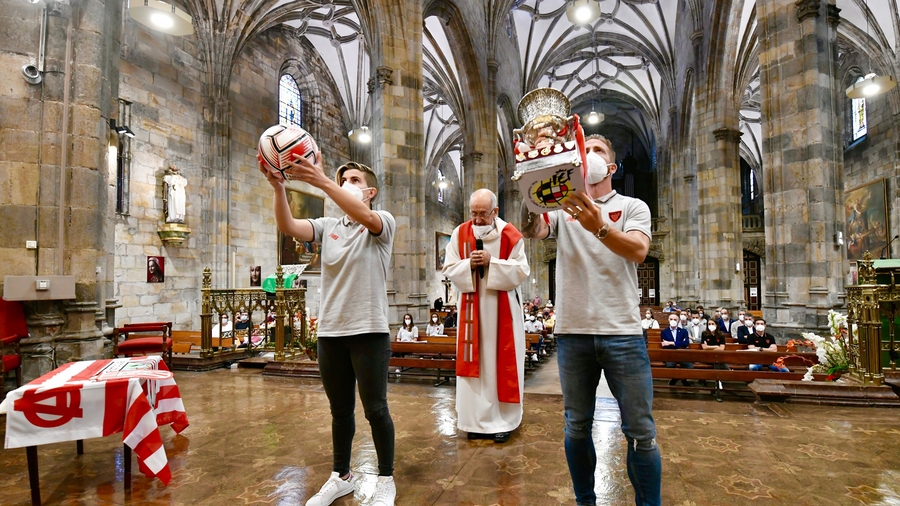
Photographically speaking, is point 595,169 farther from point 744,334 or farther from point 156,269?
point 156,269

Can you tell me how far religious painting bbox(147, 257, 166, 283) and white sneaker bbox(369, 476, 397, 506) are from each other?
12.4m

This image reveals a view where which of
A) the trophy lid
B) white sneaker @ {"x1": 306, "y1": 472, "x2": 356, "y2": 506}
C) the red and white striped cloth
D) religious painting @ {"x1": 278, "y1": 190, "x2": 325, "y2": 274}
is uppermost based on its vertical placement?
religious painting @ {"x1": 278, "y1": 190, "x2": 325, "y2": 274}

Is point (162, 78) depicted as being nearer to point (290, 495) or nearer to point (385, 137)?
point (385, 137)

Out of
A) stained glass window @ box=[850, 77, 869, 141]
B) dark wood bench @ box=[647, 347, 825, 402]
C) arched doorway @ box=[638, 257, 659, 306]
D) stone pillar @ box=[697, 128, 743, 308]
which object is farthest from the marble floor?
arched doorway @ box=[638, 257, 659, 306]

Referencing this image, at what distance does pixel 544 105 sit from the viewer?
1880mm

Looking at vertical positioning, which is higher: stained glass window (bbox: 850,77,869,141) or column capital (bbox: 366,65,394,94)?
stained glass window (bbox: 850,77,869,141)

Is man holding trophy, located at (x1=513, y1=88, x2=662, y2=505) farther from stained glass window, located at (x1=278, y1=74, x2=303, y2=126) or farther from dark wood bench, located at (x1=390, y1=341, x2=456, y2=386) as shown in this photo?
stained glass window, located at (x1=278, y1=74, x2=303, y2=126)

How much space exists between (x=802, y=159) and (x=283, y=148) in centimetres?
886

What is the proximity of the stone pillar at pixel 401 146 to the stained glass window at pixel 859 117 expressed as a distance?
16936 millimetres

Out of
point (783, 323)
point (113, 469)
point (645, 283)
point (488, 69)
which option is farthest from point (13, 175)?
point (645, 283)

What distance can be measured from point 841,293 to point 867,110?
45.2ft

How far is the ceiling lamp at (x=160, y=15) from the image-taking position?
7.92m

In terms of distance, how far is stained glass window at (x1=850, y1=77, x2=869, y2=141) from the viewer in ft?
56.5

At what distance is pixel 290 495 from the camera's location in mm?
2629
